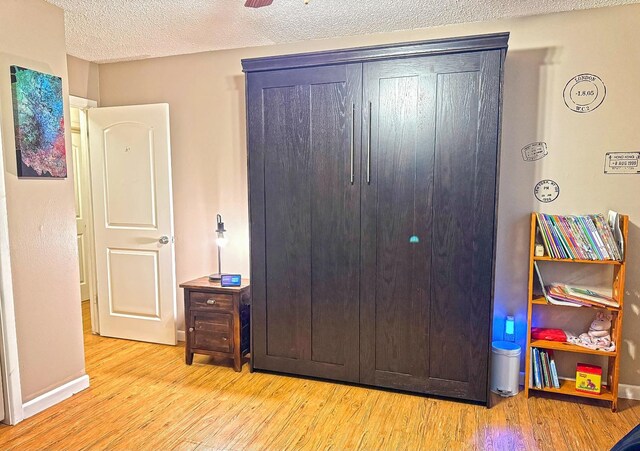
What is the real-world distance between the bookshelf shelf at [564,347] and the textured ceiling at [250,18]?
6.84 feet

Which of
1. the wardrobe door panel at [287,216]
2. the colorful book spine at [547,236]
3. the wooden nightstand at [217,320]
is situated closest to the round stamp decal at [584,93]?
the colorful book spine at [547,236]

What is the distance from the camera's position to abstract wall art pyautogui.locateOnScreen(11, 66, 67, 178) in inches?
94.2

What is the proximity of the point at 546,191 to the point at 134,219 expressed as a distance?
128 inches

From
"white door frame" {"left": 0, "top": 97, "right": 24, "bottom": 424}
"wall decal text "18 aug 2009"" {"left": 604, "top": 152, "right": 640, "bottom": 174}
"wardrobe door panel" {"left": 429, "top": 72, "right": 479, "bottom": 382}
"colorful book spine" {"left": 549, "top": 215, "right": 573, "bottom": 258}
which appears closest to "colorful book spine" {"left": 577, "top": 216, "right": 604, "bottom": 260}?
"colorful book spine" {"left": 549, "top": 215, "right": 573, "bottom": 258}

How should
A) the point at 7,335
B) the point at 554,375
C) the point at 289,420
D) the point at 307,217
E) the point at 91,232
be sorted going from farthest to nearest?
the point at 91,232
the point at 307,217
the point at 554,375
the point at 289,420
the point at 7,335

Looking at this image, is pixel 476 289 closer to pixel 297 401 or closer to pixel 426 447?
pixel 426 447

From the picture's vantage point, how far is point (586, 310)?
110 inches

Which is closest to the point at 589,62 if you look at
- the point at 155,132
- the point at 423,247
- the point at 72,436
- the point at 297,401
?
the point at 423,247

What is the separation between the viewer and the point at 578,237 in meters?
2.57

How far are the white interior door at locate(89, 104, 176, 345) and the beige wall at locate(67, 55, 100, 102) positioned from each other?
0.24 metres

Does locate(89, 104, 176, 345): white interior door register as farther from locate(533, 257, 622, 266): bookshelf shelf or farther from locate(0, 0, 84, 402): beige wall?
locate(533, 257, 622, 266): bookshelf shelf

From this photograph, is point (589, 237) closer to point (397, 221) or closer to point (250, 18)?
point (397, 221)

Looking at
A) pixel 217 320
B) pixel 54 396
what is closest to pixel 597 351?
pixel 217 320

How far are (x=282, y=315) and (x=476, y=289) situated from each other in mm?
1309
